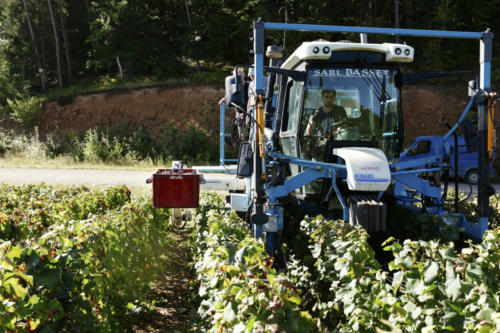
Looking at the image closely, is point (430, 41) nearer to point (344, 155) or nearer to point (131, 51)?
point (131, 51)

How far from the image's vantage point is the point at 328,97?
6410 mm

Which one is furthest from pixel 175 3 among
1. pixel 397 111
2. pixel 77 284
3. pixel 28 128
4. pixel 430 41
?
pixel 77 284

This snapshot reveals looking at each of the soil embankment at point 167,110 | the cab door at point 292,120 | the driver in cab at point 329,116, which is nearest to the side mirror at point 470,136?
the driver in cab at point 329,116

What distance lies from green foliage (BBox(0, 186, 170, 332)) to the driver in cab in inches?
121

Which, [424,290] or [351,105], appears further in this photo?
[351,105]

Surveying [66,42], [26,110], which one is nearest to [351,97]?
[26,110]

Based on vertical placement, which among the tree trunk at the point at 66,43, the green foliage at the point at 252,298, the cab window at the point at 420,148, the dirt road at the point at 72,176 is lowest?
the dirt road at the point at 72,176

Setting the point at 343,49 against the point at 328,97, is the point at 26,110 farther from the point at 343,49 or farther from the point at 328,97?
the point at 343,49

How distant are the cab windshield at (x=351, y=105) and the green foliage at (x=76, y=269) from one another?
3063 millimetres

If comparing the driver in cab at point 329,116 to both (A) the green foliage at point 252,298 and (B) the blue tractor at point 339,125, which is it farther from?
(A) the green foliage at point 252,298

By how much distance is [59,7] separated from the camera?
3659 cm

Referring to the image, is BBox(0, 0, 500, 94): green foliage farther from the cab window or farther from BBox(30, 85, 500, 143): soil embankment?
the cab window

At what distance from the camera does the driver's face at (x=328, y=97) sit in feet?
21.0

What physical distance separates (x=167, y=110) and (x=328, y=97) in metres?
25.1
